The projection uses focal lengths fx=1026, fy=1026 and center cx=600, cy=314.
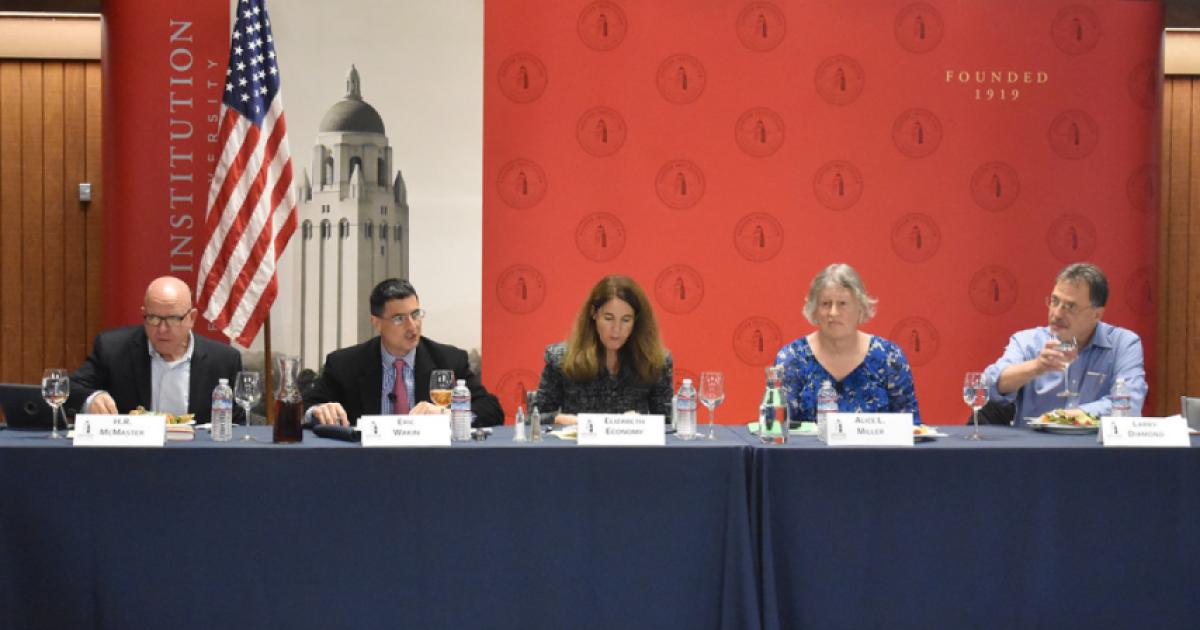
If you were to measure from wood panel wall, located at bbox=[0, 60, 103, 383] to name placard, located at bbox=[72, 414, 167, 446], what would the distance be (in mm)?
3227

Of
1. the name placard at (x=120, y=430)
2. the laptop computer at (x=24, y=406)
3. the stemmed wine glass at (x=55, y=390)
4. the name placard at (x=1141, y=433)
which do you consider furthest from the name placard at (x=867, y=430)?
the laptop computer at (x=24, y=406)

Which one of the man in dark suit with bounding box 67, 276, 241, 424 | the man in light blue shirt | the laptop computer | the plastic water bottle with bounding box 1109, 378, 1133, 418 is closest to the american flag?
the man in dark suit with bounding box 67, 276, 241, 424

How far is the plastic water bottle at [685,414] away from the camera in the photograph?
271 cm

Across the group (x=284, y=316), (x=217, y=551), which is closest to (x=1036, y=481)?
(x=217, y=551)

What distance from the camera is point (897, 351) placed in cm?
338

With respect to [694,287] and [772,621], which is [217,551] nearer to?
[772,621]

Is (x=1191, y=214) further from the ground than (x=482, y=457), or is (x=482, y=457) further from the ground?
(x=1191, y=214)

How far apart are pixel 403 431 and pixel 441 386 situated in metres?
0.32

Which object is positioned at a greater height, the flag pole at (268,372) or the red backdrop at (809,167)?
the red backdrop at (809,167)

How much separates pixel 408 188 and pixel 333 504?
242 centimetres

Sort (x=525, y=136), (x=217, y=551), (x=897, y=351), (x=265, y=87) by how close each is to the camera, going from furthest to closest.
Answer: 1. (x=525, y=136)
2. (x=265, y=87)
3. (x=897, y=351)
4. (x=217, y=551)

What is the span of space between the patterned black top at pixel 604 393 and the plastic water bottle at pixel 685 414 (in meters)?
0.70

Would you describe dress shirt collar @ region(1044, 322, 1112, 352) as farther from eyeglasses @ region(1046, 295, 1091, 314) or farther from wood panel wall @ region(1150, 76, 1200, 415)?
wood panel wall @ region(1150, 76, 1200, 415)

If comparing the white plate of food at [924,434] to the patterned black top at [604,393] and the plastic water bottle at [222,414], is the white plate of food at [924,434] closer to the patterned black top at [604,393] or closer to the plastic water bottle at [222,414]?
the patterned black top at [604,393]
